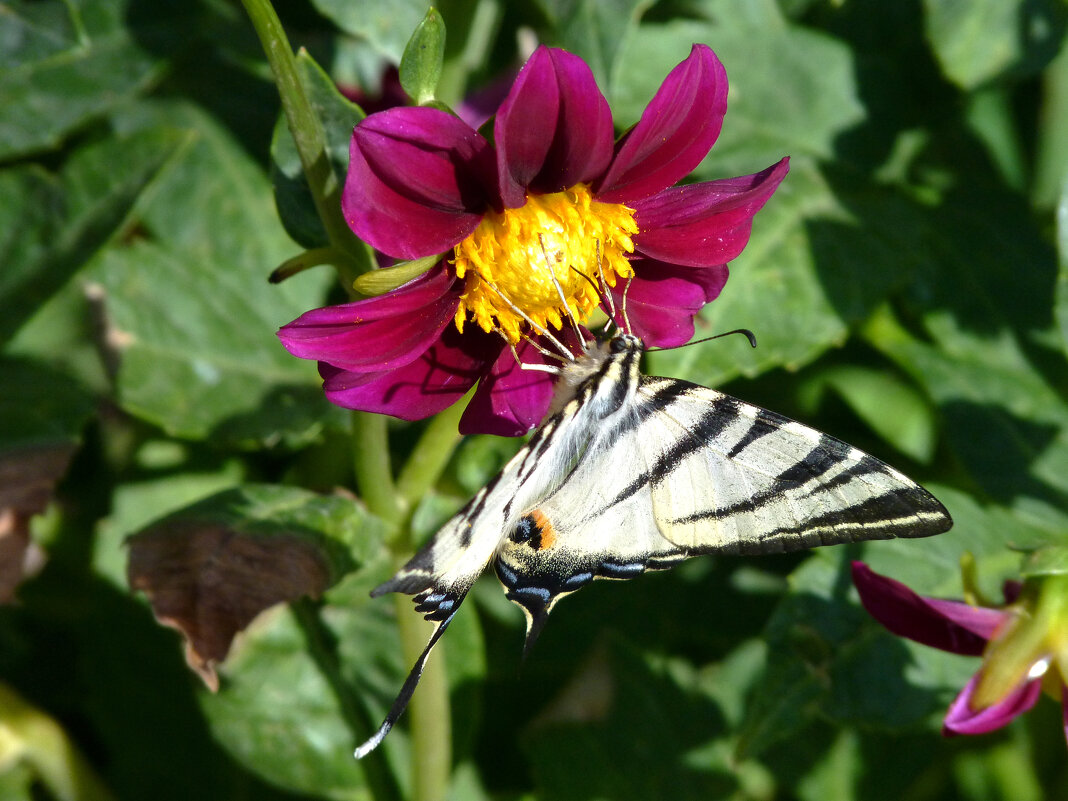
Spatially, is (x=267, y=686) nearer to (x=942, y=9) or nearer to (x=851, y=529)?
(x=851, y=529)

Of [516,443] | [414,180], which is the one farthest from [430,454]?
[414,180]

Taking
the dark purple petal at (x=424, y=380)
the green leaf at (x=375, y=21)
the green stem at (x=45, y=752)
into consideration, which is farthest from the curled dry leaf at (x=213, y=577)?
the green leaf at (x=375, y=21)

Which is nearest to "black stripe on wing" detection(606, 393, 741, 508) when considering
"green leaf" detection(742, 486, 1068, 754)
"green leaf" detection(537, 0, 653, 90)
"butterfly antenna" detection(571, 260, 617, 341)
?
"butterfly antenna" detection(571, 260, 617, 341)

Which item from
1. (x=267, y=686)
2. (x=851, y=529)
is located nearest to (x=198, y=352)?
(x=267, y=686)

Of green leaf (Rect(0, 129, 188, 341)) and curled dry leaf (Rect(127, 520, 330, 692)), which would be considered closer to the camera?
curled dry leaf (Rect(127, 520, 330, 692))

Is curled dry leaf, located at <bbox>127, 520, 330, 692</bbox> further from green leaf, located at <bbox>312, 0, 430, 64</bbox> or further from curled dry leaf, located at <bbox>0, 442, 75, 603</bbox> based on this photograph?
green leaf, located at <bbox>312, 0, 430, 64</bbox>

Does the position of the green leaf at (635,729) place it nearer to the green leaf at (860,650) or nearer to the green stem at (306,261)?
the green leaf at (860,650)
